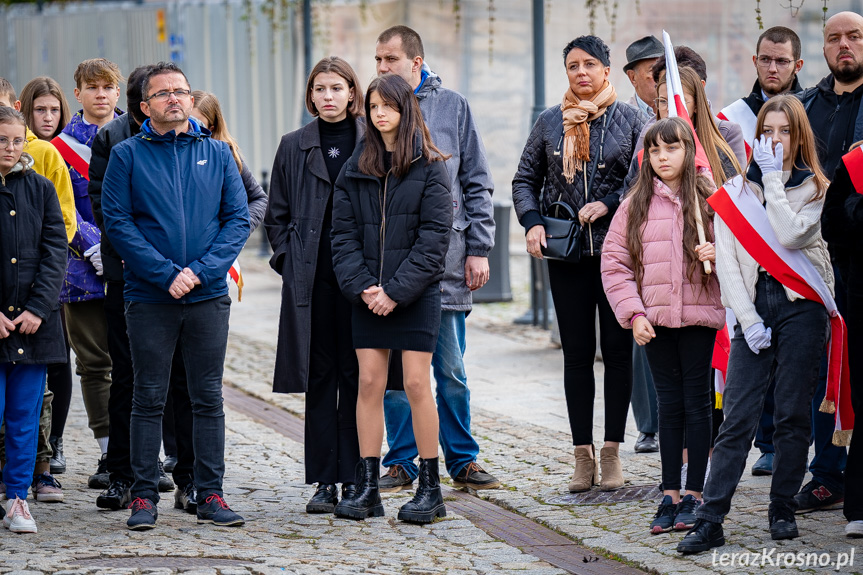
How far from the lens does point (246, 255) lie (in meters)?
19.3

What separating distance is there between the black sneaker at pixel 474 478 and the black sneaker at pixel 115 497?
1.72 metres

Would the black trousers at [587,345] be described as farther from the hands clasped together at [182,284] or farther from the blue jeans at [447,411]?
the hands clasped together at [182,284]

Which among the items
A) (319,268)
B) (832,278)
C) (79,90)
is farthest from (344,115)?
(832,278)

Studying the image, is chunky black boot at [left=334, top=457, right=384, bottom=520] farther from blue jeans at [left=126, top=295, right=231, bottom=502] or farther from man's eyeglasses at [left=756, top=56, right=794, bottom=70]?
man's eyeglasses at [left=756, top=56, right=794, bottom=70]

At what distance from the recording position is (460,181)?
6633 millimetres

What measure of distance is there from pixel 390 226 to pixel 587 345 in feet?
4.12

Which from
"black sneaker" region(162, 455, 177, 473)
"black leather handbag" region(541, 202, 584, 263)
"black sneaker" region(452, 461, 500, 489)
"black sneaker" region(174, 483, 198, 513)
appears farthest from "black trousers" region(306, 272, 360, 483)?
"black sneaker" region(162, 455, 177, 473)

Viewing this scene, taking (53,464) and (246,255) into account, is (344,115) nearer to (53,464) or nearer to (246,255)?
(53,464)

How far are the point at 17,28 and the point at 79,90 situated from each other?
14.8 meters


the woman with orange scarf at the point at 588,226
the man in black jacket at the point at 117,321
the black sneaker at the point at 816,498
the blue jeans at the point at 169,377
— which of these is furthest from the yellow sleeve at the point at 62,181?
the black sneaker at the point at 816,498

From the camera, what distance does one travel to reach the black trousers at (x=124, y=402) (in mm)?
6219

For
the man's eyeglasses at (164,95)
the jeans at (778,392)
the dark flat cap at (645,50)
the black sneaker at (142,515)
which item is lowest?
the black sneaker at (142,515)

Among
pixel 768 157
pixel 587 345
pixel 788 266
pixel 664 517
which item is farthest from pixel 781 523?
pixel 768 157

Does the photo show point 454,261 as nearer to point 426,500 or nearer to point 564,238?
point 564,238
